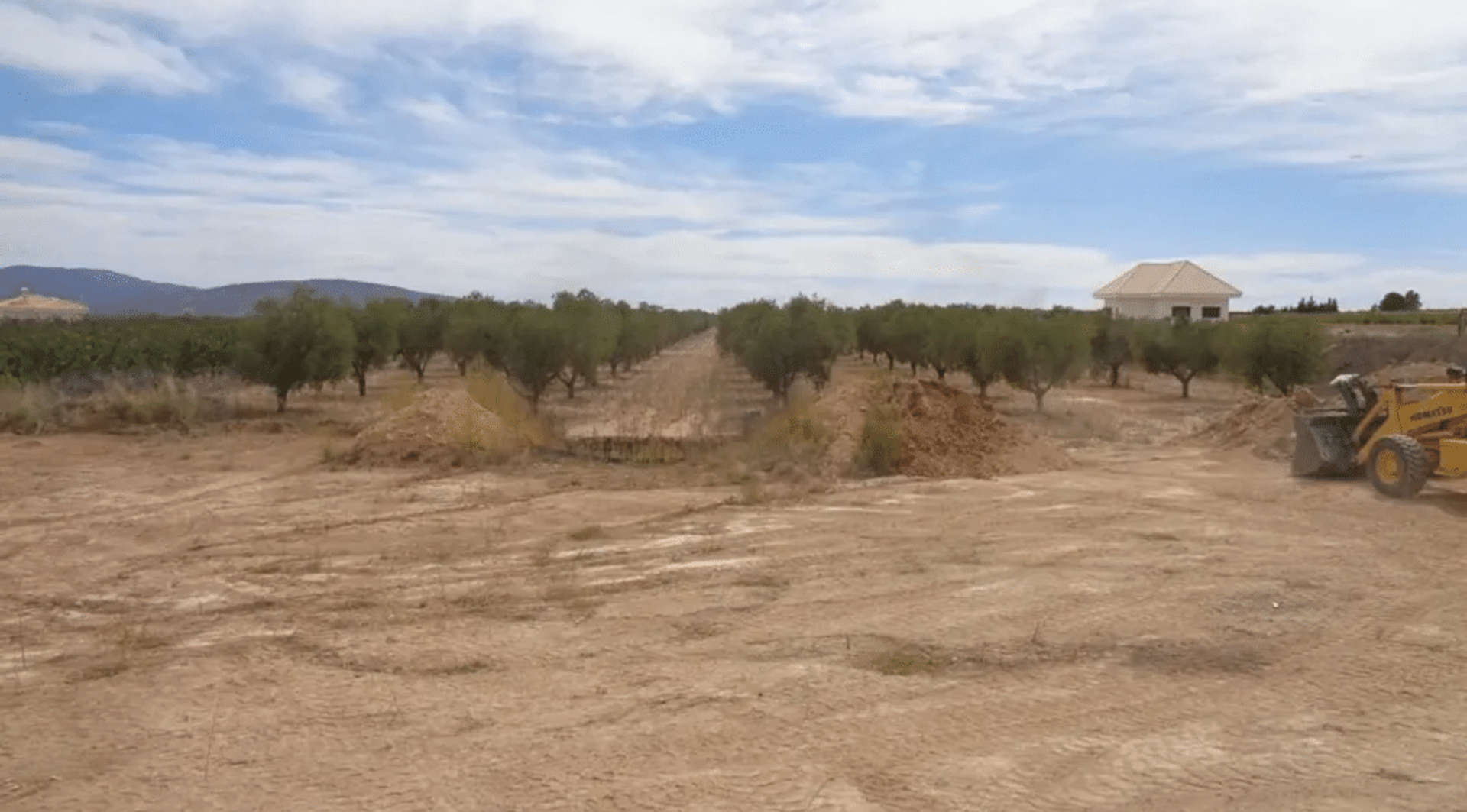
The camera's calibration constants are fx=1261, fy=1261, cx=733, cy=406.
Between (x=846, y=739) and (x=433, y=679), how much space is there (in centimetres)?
282

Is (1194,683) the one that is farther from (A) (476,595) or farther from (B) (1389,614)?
(A) (476,595)

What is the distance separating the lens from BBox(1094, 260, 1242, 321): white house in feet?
262

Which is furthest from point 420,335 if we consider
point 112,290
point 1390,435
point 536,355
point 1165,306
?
point 112,290

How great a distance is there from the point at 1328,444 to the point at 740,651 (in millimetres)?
10625

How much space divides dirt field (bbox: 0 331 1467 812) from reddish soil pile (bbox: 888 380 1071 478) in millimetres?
1693

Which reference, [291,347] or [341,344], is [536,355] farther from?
[291,347]

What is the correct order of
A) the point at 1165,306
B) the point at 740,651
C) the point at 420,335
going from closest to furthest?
the point at 740,651 → the point at 420,335 → the point at 1165,306

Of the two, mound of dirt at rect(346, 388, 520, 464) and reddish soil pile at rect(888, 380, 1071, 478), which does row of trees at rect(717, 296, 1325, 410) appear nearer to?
reddish soil pile at rect(888, 380, 1071, 478)

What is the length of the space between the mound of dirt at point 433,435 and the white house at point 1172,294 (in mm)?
62561

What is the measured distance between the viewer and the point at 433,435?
1952cm

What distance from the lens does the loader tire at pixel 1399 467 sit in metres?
14.2

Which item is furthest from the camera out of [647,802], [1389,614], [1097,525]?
[1097,525]

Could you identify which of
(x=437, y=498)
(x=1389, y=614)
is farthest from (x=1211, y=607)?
(x=437, y=498)

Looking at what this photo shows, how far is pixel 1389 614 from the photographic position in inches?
370
